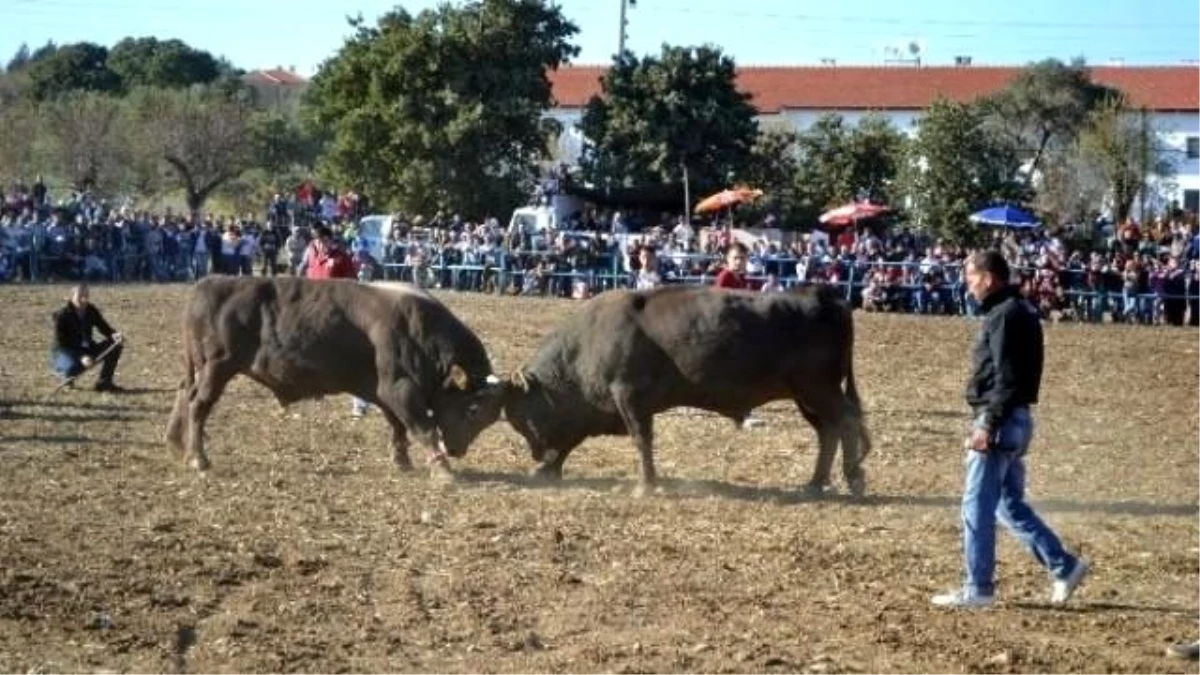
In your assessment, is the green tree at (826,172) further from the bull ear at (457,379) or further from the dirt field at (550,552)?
the bull ear at (457,379)

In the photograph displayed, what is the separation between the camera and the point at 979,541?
369 inches

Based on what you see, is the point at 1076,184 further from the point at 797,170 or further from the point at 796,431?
the point at 796,431

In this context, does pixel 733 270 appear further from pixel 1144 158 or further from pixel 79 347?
pixel 1144 158

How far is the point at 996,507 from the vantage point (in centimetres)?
947

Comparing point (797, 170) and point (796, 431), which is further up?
point (797, 170)

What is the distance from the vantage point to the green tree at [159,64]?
80.7 metres

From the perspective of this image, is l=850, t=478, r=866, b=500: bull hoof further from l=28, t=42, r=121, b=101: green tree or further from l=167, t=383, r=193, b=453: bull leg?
l=28, t=42, r=121, b=101: green tree

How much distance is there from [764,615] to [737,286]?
24.9ft

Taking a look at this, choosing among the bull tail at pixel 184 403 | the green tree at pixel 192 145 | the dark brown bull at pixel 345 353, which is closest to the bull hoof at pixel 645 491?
the dark brown bull at pixel 345 353

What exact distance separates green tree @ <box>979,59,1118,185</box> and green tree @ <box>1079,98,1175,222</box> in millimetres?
2525

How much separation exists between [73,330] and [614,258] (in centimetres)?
1795

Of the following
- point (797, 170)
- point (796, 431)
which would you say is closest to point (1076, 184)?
point (797, 170)

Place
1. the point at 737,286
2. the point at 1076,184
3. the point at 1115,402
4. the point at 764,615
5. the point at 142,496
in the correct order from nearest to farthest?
1. the point at 764,615
2. the point at 142,496
3. the point at 737,286
4. the point at 1115,402
5. the point at 1076,184

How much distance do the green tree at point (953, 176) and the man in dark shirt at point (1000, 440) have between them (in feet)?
114
